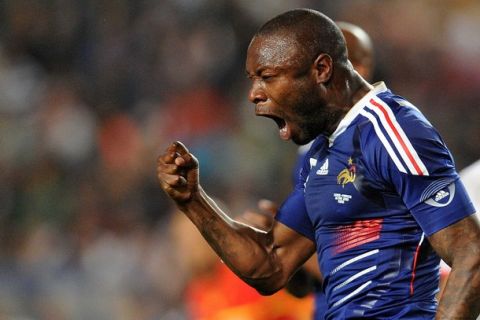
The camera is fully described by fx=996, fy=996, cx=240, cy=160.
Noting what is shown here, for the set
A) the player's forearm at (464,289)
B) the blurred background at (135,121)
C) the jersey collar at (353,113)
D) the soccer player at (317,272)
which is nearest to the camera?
the player's forearm at (464,289)

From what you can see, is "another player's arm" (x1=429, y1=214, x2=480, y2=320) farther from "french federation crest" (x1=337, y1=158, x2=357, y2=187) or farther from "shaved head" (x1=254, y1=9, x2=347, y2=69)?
"shaved head" (x1=254, y1=9, x2=347, y2=69)

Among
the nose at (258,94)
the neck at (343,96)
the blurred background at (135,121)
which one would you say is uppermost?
the nose at (258,94)

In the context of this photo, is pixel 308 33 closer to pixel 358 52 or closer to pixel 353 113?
pixel 353 113

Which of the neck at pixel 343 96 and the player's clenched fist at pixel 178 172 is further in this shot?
the player's clenched fist at pixel 178 172

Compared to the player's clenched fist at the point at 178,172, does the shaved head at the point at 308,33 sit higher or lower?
higher

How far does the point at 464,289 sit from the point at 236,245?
0.96 metres

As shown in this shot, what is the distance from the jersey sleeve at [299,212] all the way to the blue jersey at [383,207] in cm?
21

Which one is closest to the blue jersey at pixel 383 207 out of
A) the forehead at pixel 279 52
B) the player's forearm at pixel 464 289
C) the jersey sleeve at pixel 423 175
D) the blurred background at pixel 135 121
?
the jersey sleeve at pixel 423 175

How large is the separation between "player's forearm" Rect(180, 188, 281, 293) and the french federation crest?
550 millimetres

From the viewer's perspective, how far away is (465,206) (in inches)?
111

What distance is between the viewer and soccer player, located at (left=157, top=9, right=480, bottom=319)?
283cm

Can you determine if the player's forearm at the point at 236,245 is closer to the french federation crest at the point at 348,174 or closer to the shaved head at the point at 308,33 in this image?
the french federation crest at the point at 348,174

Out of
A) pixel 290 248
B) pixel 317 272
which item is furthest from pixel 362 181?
pixel 317 272

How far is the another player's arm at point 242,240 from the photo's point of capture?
133 inches
